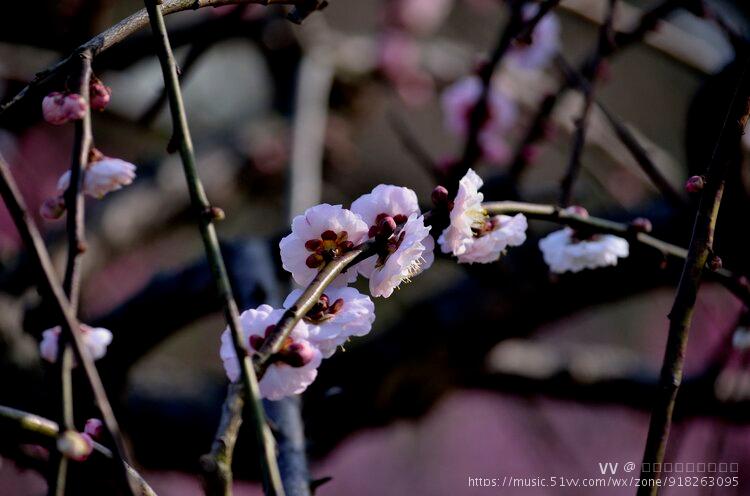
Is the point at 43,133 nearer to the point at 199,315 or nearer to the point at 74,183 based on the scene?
the point at 199,315

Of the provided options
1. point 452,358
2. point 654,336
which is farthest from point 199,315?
point 654,336

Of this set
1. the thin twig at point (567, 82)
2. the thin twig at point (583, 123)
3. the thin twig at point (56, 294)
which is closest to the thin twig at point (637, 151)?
the thin twig at point (583, 123)

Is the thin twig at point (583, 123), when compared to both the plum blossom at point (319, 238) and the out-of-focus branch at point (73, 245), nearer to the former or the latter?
the plum blossom at point (319, 238)

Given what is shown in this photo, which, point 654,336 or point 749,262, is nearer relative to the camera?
point 749,262

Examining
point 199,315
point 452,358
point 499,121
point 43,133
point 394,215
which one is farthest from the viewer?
point 43,133

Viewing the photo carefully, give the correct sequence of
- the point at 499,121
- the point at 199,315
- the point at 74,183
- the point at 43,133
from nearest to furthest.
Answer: the point at 74,183 < the point at 199,315 < the point at 499,121 < the point at 43,133
